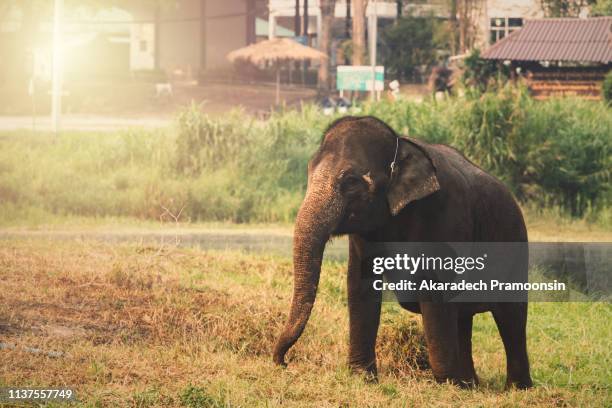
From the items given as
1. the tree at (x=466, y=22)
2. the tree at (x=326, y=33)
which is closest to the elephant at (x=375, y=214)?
the tree at (x=326, y=33)

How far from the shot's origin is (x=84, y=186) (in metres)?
23.1

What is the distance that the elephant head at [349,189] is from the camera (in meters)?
8.12

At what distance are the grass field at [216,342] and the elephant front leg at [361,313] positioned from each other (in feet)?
0.53

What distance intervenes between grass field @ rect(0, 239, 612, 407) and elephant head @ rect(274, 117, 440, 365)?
2.12ft

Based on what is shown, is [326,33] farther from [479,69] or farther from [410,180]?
[410,180]

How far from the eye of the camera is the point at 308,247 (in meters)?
8.09

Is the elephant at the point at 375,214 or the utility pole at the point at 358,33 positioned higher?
the utility pole at the point at 358,33

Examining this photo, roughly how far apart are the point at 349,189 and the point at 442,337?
124 centimetres

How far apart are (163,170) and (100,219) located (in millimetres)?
2444

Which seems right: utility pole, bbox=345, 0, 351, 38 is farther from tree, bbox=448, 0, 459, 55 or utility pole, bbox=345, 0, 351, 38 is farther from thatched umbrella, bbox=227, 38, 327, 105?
thatched umbrella, bbox=227, 38, 327, 105

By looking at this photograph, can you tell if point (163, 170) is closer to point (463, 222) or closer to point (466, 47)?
point (463, 222)

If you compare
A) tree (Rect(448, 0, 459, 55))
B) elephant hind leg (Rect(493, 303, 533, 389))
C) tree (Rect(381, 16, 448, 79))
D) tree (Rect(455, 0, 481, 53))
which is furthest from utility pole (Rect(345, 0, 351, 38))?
elephant hind leg (Rect(493, 303, 533, 389))

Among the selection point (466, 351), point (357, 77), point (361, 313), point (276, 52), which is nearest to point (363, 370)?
point (361, 313)

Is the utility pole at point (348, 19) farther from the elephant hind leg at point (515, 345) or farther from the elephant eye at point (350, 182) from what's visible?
the elephant eye at point (350, 182)
